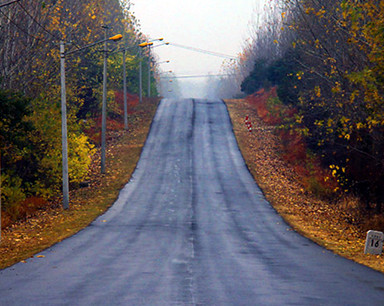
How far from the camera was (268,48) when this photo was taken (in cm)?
8188

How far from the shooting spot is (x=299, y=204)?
97.8ft

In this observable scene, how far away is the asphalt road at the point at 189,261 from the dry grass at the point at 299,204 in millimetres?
801

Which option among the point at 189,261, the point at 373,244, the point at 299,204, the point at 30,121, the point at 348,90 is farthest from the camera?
the point at 299,204

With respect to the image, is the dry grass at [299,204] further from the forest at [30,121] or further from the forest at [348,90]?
the forest at [30,121]

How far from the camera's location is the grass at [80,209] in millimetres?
18656

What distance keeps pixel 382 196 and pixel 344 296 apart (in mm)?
12804

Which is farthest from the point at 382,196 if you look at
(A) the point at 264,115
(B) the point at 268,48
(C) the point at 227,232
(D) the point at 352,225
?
(B) the point at 268,48

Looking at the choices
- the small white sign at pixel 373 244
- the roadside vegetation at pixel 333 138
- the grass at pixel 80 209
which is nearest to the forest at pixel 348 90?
the roadside vegetation at pixel 333 138

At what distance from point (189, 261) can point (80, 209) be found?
1300 cm

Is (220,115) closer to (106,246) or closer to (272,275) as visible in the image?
(106,246)

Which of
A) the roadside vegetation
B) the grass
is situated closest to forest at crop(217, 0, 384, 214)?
the roadside vegetation

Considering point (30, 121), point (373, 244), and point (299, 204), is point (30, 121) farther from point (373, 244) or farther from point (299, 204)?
point (373, 244)

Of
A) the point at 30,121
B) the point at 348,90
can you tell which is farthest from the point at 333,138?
the point at 30,121

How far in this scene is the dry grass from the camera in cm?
1958
